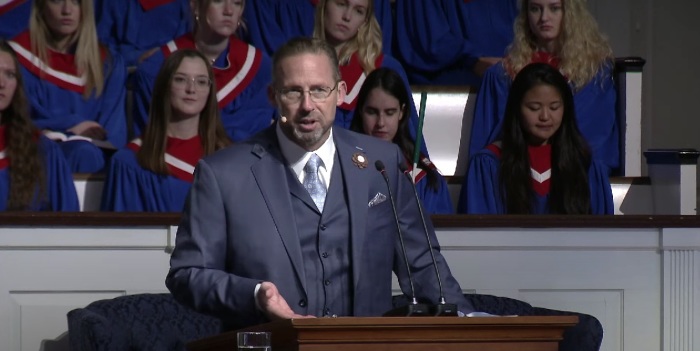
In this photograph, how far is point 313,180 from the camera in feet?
13.4

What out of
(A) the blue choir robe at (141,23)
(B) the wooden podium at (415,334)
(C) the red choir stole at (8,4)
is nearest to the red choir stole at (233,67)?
(A) the blue choir robe at (141,23)

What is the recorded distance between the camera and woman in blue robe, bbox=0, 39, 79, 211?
685 centimetres

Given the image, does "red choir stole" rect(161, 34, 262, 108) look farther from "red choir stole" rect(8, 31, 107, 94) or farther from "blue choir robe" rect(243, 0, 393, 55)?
"red choir stole" rect(8, 31, 107, 94)

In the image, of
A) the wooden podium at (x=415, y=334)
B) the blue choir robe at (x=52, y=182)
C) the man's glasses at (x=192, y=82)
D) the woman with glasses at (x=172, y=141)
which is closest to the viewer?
the wooden podium at (x=415, y=334)

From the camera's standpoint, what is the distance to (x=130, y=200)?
22.7ft

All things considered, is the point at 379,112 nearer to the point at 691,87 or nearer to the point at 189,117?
the point at 189,117

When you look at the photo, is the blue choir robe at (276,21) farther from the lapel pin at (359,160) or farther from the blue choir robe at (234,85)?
the lapel pin at (359,160)

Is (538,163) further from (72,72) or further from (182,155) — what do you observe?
(72,72)

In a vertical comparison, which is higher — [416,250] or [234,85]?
[234,85]

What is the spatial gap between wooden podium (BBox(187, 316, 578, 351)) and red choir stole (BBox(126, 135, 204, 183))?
3.56m

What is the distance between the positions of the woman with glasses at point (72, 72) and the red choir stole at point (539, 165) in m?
1.84

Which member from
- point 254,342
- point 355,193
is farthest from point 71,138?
point 254,342

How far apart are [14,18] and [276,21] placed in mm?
1327

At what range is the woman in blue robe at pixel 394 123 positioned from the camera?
7.21m
